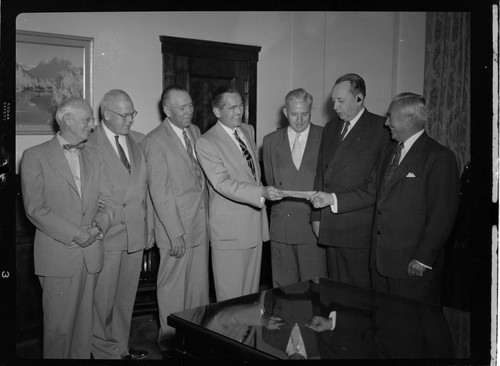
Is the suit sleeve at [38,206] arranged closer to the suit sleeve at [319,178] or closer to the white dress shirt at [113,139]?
the white dress shirt at [113,139]

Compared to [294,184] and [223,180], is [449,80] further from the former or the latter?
[223,180]

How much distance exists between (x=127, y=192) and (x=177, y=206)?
306mm

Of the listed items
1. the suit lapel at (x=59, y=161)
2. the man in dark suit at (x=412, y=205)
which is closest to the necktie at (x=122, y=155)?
the suit lapel at (x=59, y=161)

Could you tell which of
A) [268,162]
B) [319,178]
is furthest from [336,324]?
[268,162]

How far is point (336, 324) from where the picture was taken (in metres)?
1.82

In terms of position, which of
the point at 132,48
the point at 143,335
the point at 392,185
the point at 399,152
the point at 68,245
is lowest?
the point at 143,335

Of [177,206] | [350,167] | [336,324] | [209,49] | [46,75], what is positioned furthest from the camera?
[209,49]

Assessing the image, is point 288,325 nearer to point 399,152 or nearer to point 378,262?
point 378,262

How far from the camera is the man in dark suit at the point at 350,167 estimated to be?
8.72 ft

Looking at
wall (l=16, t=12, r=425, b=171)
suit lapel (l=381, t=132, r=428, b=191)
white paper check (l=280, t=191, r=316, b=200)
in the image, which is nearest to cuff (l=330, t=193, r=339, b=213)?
white paper check (l=280, t=191, r=316, b=200)

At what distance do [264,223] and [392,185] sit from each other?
80cm

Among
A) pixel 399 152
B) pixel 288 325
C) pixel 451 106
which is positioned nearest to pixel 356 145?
pixel 399 152

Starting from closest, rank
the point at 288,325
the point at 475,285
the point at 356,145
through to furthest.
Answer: the point at 288,325
the point at 475,285
the point at 356,145

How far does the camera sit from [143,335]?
9.84ft
